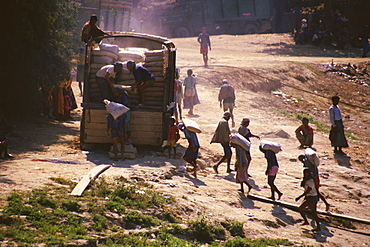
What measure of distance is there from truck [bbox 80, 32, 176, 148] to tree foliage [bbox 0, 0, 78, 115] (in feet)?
7.27

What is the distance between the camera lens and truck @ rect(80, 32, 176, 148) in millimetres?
10297

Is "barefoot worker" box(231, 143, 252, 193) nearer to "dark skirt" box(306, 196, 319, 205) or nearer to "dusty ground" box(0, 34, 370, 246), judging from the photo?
"dusty ground" box(0, 34, 370, 246)

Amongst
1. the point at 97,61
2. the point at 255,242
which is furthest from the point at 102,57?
the point at 255,242

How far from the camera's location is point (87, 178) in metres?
7.66

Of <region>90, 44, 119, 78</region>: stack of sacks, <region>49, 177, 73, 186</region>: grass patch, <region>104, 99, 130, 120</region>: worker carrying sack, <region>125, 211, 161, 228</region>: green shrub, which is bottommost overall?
<region>125, 211, 161, 228</region>: green shrub

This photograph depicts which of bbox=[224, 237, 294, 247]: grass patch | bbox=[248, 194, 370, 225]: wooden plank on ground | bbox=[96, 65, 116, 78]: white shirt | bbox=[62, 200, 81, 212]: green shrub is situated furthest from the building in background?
bbox=[224, 237, 294, 247]: grass patch

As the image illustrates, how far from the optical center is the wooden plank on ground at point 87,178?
23.0ft

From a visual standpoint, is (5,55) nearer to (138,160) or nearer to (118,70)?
(118,70)

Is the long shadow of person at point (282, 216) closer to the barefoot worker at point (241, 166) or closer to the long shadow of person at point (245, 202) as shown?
the long shadow of person at point (245, 202)

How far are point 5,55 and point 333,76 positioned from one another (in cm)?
1680

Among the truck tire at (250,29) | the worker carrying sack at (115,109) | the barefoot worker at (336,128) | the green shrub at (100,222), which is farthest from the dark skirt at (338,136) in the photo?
the truck tire at (250,29)

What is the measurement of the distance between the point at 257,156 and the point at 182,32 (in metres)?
25.2

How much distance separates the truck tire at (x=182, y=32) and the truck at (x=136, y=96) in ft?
80.7

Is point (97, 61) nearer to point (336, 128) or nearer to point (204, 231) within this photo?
point (204, 231)
